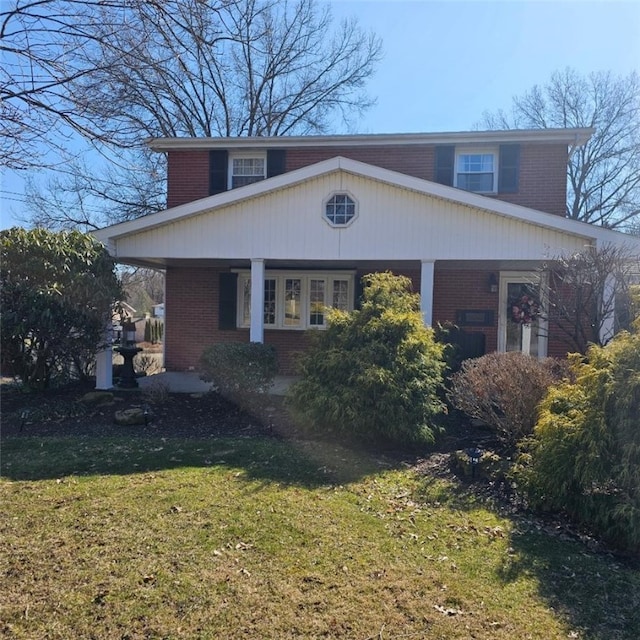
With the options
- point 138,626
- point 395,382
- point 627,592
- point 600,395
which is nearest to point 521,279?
point 395,382

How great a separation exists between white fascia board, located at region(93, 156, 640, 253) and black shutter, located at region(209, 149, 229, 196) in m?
3.69

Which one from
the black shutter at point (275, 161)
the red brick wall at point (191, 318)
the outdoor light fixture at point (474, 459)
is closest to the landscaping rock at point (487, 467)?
the outdoor light fixture at point (474, 459)

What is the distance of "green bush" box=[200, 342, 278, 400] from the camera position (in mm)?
7852

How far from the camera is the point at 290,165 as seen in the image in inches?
509

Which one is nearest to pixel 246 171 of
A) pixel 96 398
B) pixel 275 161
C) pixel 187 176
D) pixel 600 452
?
pixel 275 161

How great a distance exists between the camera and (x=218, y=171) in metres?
13.0

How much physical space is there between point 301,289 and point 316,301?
49cm

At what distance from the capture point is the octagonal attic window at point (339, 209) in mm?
9398

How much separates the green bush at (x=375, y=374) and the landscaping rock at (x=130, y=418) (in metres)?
2.32

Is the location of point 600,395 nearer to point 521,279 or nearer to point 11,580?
Answer: point 11,580

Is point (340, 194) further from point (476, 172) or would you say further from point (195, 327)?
point (195, 327)

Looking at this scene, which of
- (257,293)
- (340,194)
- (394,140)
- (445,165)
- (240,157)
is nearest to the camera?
(340,194)

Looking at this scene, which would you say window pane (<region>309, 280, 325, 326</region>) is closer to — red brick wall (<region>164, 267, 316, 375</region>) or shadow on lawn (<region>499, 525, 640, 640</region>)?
red brick wall (<region>164, 267, 316, 375</region>)

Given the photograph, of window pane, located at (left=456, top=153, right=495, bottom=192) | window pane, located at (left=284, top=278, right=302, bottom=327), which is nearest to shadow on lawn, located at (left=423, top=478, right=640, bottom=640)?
window pane, located at (left=284, top=278, right=302, bottom=327)
